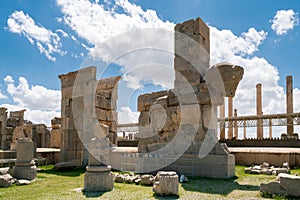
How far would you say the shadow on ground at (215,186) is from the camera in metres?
5.77

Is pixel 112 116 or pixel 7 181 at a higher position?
pixel 112 116

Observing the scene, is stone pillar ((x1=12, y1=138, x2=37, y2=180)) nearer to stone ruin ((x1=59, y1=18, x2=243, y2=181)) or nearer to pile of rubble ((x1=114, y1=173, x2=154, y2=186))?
stone ruin ((x1=59, y1=18, x2=243, y2=181))

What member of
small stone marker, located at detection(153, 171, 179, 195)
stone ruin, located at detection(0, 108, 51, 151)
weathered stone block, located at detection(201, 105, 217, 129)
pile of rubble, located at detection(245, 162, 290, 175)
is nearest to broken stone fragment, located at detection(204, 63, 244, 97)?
weathered stone block, located at detection(201, 105, 217, 129)

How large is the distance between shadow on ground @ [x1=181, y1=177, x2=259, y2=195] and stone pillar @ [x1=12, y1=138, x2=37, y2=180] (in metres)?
4.98

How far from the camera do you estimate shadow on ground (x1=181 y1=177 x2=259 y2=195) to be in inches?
227

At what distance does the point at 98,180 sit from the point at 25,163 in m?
3.64

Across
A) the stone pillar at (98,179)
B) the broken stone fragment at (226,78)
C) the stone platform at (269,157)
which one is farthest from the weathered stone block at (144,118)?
the stone platform at (269,157)

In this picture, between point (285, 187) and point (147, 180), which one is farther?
point (147, 180)

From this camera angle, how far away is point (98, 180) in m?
6.22

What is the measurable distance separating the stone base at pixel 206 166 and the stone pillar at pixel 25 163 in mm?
4350

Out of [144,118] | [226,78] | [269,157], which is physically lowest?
[269,157]

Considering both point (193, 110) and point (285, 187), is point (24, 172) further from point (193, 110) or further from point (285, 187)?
point (285, 187)

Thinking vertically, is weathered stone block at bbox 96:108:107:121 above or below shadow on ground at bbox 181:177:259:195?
above

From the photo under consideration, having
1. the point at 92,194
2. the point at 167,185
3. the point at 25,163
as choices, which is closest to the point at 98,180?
the point at 92,194
